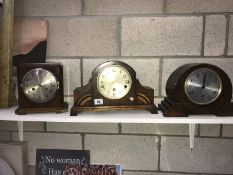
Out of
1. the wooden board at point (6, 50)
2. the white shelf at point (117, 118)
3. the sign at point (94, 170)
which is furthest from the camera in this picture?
the sign at point (94, 170)

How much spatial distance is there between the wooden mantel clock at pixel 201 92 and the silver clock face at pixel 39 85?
1.65ft

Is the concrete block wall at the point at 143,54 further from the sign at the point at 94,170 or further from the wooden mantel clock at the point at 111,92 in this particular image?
the wooden mantel clock at the point at 111,92

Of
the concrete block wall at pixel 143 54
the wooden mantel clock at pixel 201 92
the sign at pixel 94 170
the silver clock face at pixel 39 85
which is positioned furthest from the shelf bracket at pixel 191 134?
the silver clock face at pixel 39 85

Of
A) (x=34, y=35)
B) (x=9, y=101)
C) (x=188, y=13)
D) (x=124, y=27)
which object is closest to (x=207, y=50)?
(x=188, y=13)

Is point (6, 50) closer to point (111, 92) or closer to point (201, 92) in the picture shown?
point (111, 92)

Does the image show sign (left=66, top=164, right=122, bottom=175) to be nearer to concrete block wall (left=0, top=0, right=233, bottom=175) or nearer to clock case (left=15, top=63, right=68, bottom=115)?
concrete block wall (left=0, top=0, right=233, bottom=175)

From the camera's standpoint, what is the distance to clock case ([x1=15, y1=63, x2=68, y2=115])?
3.51 feet

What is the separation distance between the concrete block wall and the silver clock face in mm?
212

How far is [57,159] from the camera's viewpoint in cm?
135

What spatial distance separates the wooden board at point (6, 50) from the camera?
1177mm

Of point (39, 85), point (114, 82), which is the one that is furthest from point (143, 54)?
point (39, 85)

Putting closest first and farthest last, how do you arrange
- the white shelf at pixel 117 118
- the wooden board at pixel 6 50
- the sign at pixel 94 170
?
1. the white shelf at pixel 117 118
2. the wooden board at pixel 6 50
3. the sign at pixel 94 170

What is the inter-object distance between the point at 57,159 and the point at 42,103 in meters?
0.42

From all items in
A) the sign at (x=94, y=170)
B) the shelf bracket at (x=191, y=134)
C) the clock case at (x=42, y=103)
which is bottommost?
the sign at (x=94, y=170)
